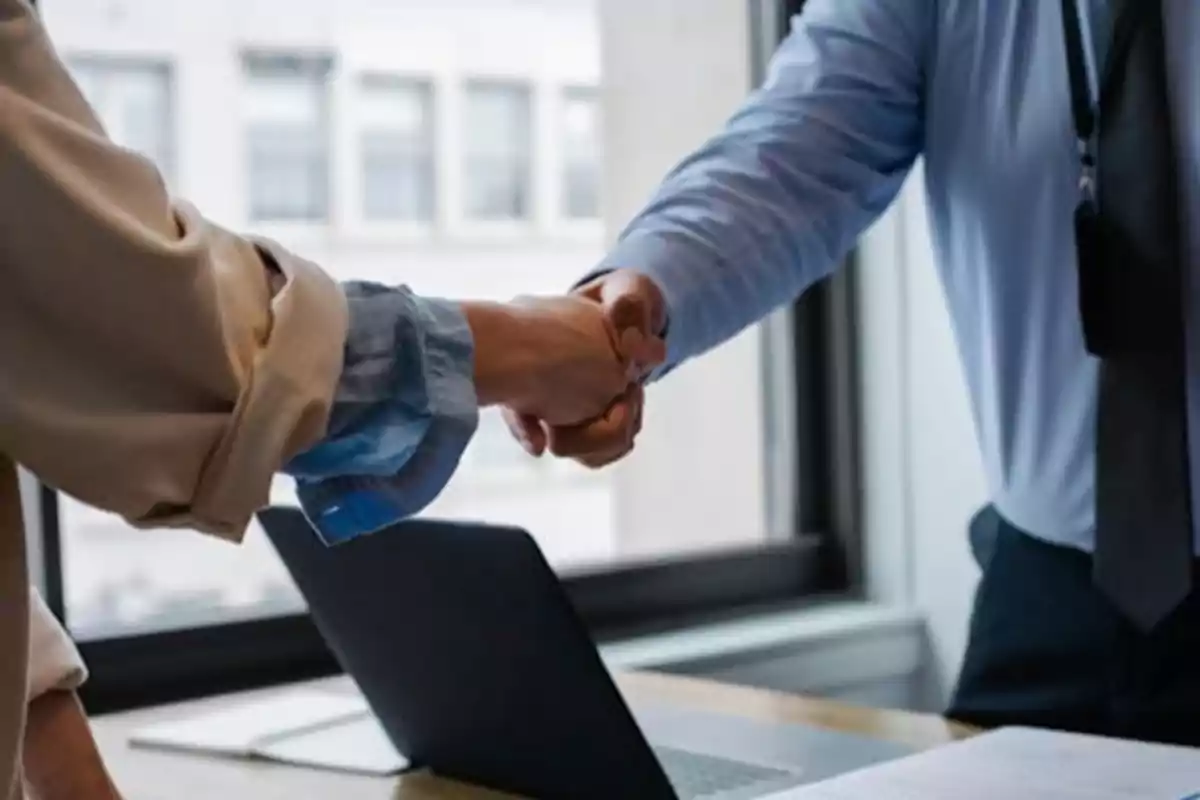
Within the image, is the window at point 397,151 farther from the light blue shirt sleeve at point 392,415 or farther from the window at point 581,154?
→ the light blue shirt sleeve at point 392,415

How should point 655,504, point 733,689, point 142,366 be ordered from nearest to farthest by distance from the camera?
1. point 142,366
2. point 733,689
3. point 655,504

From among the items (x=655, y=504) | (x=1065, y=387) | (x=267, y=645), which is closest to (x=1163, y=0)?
(x=1065, y=387)

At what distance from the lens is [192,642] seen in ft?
5.95

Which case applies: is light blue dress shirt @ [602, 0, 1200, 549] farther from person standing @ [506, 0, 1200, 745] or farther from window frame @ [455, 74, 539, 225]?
window frame @ [455, 74, 539, 225]

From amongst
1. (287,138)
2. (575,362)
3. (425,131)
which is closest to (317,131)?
(287,138)

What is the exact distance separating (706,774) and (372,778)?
237mm

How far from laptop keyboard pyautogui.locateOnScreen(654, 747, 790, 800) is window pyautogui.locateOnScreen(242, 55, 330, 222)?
904 mm

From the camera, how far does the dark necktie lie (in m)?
1.15

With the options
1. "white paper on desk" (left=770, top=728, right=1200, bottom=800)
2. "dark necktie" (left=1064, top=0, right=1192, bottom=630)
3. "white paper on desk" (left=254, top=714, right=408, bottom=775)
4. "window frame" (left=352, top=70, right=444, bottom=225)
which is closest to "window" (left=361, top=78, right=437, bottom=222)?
"window frame" (left=352, top=70, right=444, bottom=225)

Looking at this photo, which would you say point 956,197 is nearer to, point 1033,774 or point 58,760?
point 1033,774

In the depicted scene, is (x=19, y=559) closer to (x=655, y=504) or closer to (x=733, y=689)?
(x=733, y=689)

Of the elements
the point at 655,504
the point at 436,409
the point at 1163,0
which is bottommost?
the point at 655,504

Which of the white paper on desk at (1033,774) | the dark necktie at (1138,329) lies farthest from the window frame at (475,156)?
the white paper on desk at (1033,774)

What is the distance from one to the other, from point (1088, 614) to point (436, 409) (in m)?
0.56
